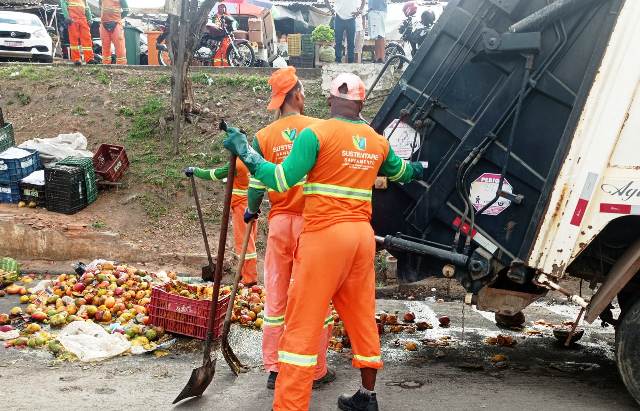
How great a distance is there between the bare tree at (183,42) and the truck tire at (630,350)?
726 centimetres

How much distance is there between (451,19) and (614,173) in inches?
59.9

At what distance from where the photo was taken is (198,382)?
4.11 metres

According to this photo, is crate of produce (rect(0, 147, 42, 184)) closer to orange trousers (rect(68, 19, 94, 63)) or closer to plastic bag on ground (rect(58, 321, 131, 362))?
plastic bag on ground (rect(58, 321, 131, 362))

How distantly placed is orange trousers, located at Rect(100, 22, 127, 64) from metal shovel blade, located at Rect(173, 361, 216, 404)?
10838mm

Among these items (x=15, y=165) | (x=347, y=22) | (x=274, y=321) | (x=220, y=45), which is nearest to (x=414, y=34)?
(x=347, y=22)

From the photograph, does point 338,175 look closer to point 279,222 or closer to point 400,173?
point 400,173

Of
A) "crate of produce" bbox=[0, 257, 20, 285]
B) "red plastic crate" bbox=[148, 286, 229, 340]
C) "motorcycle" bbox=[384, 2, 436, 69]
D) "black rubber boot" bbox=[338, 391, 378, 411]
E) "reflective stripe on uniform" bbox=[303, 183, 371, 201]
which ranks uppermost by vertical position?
"motorcycle" bbox=[384, 2, 436, 69]

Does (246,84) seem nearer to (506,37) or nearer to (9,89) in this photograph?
(9,89)

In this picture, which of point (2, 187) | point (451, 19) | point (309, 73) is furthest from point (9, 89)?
point (451, 19)

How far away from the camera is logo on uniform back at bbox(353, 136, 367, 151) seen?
12.1ft

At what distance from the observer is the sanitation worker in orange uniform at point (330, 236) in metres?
3.55

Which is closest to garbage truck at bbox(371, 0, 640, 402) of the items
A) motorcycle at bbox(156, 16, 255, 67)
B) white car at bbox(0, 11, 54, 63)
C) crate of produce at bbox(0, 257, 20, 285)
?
crate of produce at bbox(0, 257, 20, 285)

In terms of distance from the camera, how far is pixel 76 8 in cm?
1278

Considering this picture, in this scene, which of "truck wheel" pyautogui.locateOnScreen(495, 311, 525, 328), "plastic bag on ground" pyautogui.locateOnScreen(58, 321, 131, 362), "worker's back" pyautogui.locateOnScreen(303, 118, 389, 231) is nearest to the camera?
"worker's back" pyautogui.locateOnScreen(303, 118, 389, 231)
